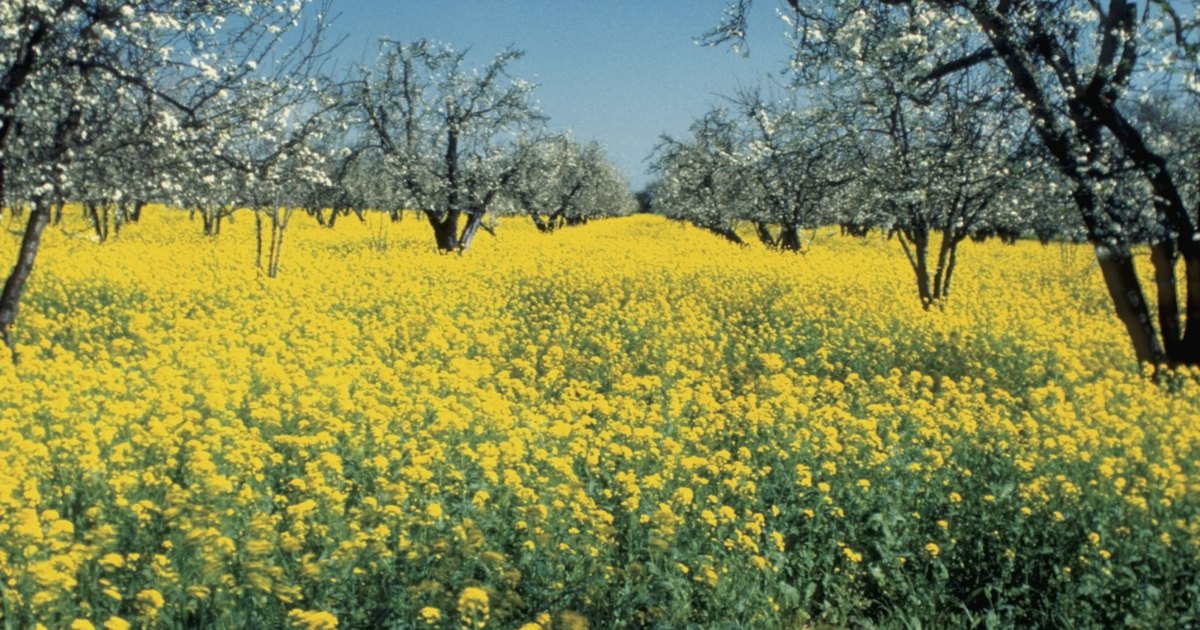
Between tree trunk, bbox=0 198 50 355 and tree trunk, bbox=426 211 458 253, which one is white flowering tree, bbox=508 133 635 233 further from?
tree trunk, bbox=0 198 50 355

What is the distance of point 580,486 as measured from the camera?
19.7 feet

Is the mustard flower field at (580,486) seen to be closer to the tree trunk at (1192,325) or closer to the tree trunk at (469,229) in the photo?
the tree trunk at (1192,325)

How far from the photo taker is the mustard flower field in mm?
4711

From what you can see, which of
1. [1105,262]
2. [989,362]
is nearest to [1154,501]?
[1105,262]

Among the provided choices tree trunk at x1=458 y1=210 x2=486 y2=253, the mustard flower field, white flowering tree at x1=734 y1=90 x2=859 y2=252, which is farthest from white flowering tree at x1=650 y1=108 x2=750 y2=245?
the mustard flower field

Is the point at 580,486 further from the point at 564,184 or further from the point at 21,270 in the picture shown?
the point at 564,184

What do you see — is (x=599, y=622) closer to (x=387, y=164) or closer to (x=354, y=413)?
(x=354, y=413)

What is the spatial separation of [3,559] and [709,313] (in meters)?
12.9

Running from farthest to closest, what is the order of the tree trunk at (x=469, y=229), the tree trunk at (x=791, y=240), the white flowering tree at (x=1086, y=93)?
the tree trunk at (x=791, y=240), the tree trunk at (x=469, y=229), the white flowering tree at (x=1086, y=93)

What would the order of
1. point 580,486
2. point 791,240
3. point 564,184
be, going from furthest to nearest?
point 564,184, point 791,240, point 580,486

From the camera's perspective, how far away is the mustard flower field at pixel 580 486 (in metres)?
4.71

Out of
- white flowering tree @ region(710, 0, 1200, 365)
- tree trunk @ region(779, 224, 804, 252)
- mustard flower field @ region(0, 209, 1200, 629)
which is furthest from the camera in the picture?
tree trunk @ region(779, 224, 804, 252)

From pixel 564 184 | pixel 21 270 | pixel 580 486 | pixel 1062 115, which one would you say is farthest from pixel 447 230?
pixel 564 184

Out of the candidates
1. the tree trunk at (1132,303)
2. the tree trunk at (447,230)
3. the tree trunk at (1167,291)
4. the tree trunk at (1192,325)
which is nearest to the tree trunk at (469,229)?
the tree trunk at (447,230)
